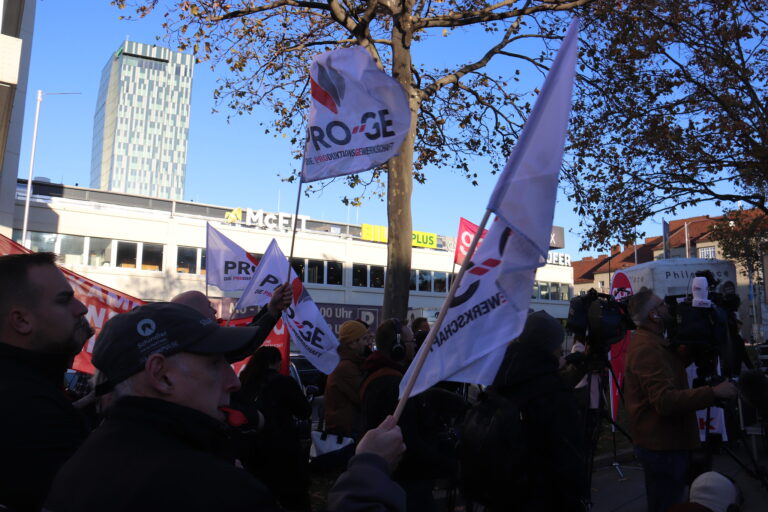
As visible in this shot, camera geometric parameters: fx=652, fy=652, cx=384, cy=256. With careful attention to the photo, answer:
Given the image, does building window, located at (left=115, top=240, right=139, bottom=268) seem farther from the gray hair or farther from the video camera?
the gray hair

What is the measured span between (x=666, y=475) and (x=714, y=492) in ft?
7.70

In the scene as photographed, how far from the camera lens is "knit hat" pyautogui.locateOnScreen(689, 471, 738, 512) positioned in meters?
2.16

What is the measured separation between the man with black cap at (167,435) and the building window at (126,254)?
129 feet

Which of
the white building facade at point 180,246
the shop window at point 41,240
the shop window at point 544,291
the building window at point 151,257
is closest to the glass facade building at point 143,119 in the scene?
the white building facade at point 180,246

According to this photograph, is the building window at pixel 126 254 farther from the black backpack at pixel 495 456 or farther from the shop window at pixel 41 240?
the black backpack at pixel 495 456

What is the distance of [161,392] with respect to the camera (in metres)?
1.63

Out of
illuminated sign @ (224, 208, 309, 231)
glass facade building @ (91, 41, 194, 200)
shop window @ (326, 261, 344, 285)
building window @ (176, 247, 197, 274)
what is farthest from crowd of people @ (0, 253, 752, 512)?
glass facade building @ (91, 41, 194, 200)

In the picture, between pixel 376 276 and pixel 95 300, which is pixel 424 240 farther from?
pixel 95 300

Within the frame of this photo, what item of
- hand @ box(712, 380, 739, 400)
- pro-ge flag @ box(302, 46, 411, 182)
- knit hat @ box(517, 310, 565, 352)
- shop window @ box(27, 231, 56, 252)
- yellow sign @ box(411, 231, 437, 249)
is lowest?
hand @ box(712, 380, 739, 400)

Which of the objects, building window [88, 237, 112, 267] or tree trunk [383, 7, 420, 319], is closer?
tree trunk [383, 7, 420, 319]

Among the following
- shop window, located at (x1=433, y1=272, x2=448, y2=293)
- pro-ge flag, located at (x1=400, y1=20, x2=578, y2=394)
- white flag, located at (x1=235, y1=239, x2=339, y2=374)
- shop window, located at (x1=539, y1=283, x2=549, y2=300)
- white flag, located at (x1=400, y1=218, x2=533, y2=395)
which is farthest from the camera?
shop window, located at (x1=539, y1=283, x2=549, y2=300)

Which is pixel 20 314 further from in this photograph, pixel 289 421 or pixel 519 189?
pixel 289 421

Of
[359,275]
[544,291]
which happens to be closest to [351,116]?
[359,275]

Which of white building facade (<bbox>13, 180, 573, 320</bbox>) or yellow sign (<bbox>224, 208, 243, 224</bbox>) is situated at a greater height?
yellow sign (<bbox>224, 208, 243, 224</bbox>)
